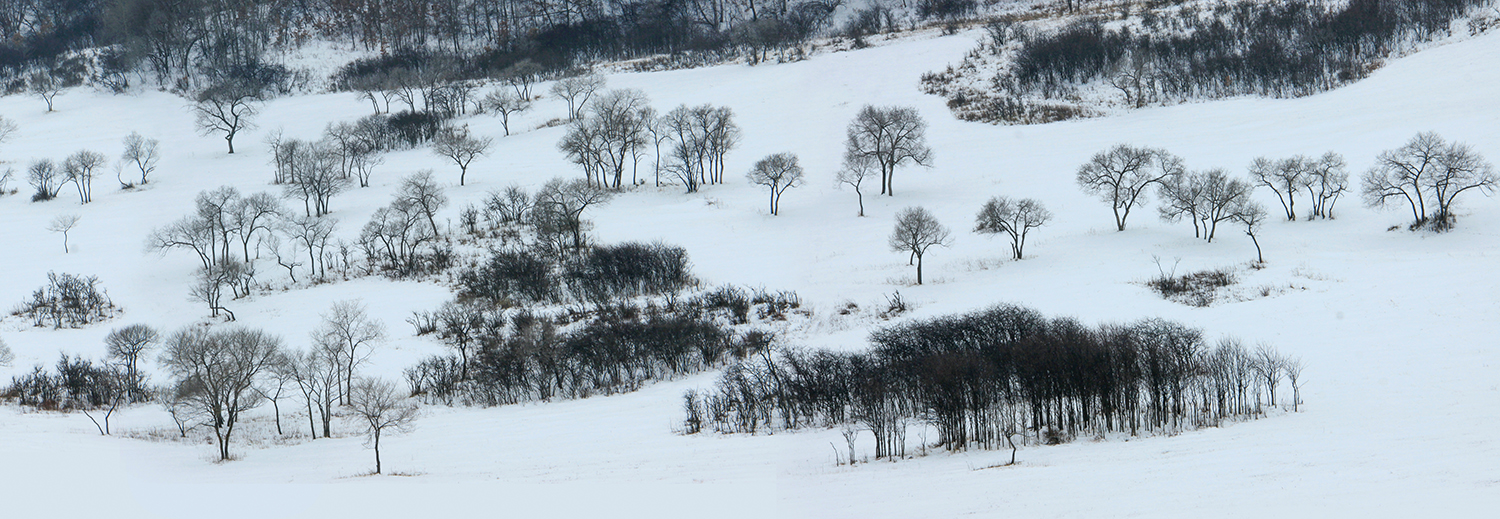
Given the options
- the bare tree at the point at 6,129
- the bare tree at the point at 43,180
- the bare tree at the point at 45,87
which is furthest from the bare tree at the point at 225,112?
the bare tree at the point at 45,87

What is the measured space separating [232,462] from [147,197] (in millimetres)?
55712

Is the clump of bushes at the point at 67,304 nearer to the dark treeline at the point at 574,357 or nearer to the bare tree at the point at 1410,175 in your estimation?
the dark treeline at the point at 574,357

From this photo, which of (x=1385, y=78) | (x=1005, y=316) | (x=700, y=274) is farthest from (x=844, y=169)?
(x=1385, y=78)

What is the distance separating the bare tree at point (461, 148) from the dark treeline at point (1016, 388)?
151 feet

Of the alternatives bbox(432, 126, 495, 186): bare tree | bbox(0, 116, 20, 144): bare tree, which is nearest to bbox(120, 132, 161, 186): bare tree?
bbox(0, 116, 20, 144): bare tree

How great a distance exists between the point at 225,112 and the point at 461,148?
34.2 meters

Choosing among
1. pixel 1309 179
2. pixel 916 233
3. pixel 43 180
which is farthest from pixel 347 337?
pixel 43 180

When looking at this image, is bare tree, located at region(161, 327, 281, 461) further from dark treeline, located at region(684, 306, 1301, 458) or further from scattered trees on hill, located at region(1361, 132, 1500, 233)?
scattered trees on hill, located at region(1361, 132, 1500, 233)

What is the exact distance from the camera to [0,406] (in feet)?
129

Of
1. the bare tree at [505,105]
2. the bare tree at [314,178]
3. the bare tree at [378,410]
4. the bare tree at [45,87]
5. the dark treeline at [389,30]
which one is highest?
the dark treeline at [389,30]

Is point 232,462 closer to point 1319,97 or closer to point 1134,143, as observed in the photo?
point 1134,143

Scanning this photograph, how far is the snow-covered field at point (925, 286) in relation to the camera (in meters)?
21.9

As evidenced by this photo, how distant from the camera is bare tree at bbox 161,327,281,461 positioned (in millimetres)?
33531

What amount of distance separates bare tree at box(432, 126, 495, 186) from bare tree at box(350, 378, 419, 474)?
125ft
